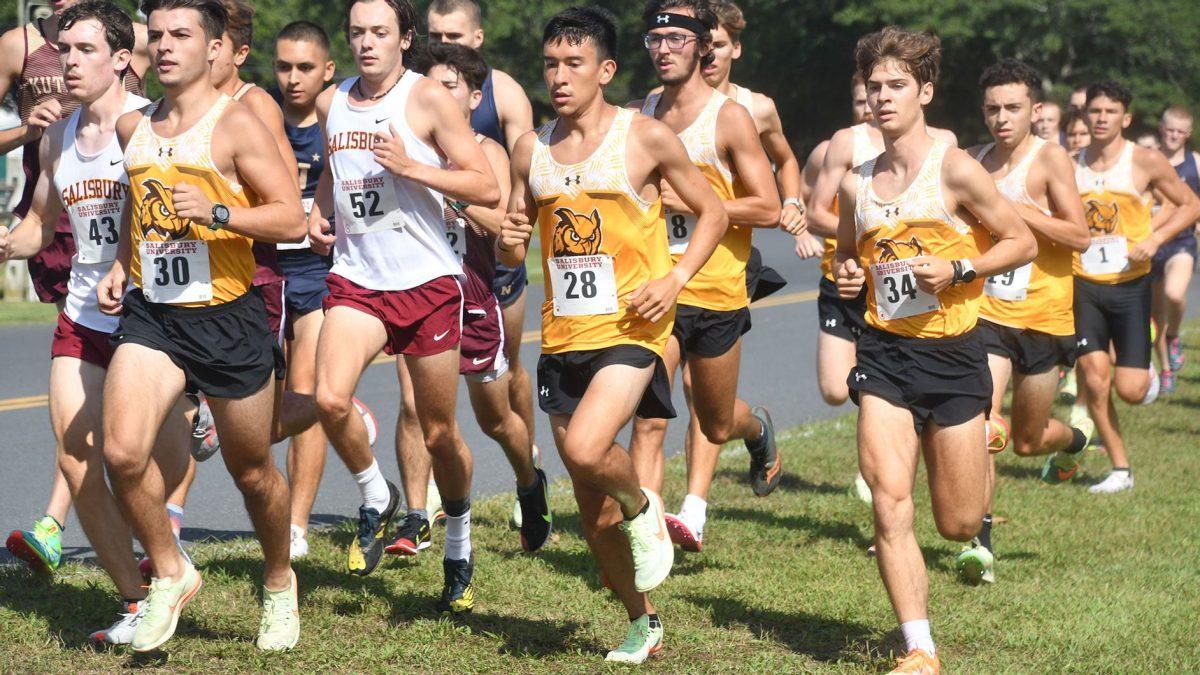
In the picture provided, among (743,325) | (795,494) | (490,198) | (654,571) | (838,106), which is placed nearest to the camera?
(654,571)

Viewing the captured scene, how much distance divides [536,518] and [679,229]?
1.43 m

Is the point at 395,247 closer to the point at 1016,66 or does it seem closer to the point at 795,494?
the point at 1016,66

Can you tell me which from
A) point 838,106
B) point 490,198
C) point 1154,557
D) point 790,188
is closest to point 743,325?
point 790,188

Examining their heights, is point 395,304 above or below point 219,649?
above

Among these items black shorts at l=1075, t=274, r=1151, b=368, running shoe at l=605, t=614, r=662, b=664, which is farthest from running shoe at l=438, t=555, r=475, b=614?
black shorts at l=1075, t=274, r=1151, b=368

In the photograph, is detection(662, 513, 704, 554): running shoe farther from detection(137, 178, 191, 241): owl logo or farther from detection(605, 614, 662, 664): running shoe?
detection(137, 178, 191, 241): owl logo

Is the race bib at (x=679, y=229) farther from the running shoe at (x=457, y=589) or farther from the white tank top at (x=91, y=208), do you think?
the white tank top at (x=91, y=208)

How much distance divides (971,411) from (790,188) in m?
2.36

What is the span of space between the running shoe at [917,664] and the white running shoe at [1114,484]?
14.3 ft

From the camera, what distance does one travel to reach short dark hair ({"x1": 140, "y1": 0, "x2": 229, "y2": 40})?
5.59m

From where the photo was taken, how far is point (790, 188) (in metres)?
8.04

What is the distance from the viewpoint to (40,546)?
21.8ft

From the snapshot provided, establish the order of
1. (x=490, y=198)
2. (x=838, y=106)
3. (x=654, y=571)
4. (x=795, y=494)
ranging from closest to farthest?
(x=654, y=571) < (x=490, y=198) < (x=795, y=494) < (x=838, y=106)

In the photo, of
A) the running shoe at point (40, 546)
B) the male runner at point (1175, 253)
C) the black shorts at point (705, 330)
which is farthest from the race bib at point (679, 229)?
the male runner at point (1175, 253)
